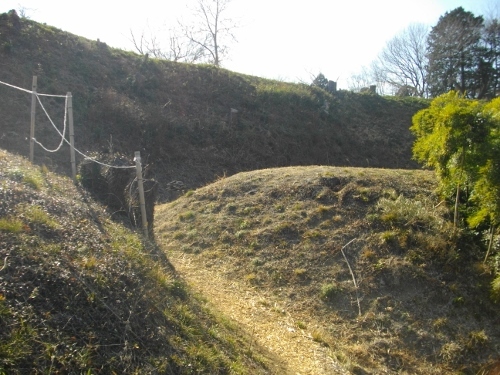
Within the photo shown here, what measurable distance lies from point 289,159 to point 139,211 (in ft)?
46.6

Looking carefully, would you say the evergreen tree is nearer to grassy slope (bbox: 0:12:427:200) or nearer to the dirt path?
grassy slope (bbox: 0:12:427:200)

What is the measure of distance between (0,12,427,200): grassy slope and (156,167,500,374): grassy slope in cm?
552

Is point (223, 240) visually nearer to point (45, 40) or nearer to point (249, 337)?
point (249, 337)

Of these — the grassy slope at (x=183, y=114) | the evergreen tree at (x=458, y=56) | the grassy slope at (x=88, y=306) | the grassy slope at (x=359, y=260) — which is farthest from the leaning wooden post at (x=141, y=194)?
the evergreen tree at (x=458, y=56)

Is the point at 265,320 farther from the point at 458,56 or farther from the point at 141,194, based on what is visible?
the point at 458,56

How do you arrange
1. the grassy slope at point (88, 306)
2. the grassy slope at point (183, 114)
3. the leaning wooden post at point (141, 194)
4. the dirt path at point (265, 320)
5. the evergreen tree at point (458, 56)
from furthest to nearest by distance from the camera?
the evergreen tree at point (458, 56), the grassy slope at point (183, 114), the leaning wooden post at point (141, 194), the dirt path at point (265, 320), the grassy slope at point (88, 306)

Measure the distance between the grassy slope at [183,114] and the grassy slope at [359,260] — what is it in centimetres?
552

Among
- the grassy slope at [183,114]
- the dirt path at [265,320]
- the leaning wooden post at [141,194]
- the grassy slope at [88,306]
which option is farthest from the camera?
the grassy slope at [183,114]

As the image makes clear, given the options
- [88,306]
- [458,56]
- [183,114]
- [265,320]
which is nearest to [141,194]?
[265,320]

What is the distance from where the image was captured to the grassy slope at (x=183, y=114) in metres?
17.3

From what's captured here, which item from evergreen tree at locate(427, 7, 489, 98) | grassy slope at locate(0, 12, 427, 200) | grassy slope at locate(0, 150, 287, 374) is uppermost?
evergreen tree at locate(427, 7, 489, 98)

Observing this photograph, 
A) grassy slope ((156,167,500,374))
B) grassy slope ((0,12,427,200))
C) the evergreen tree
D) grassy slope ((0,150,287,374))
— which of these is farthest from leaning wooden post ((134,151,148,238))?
the evergreen tree

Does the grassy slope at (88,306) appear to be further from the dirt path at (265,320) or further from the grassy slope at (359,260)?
the grassy slope at (359,260)

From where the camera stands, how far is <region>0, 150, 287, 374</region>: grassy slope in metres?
3.44
